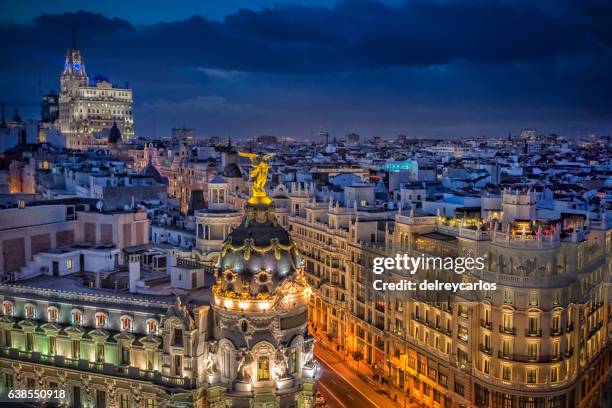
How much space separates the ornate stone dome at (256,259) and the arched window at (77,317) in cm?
1522

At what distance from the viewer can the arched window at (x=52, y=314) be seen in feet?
226

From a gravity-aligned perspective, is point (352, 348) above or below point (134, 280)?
below

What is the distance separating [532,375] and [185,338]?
36.5m

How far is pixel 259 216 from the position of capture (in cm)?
6738

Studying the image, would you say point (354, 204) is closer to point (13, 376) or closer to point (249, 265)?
point (249, 265)

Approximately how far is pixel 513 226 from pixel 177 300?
1508 inches

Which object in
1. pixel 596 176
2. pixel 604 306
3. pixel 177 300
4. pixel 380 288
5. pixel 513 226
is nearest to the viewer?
pixel 177 300

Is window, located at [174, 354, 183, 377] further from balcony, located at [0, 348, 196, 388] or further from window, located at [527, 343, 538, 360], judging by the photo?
window, located at [527, 343, 538, 360]

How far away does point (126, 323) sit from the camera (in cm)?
6656

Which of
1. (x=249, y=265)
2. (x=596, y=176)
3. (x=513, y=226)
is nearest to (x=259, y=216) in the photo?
(x=249, y=265)

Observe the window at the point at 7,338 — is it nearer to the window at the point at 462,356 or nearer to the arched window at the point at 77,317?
the arched window at the point at 77,317

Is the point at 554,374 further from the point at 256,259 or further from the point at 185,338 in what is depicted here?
the point at 185,338

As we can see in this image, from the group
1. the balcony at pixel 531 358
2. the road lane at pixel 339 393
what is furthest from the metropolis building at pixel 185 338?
the balcony at pixel 531 358

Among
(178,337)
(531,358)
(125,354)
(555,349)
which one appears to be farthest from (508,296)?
(125,354)
